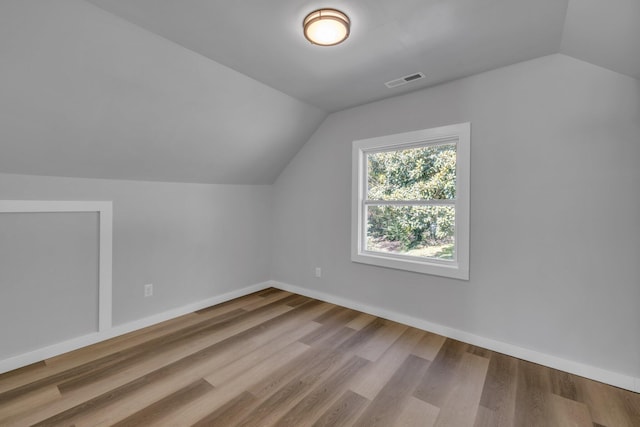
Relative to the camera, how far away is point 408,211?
3135 millimetres

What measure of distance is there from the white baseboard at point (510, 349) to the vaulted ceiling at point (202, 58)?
2.10 metres

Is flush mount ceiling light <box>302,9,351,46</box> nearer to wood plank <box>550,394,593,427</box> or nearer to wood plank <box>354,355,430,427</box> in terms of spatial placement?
wood plank <box>354,355,430,427</box>

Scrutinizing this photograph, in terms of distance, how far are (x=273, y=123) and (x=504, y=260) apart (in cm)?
260

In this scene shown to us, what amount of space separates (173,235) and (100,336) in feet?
3.55

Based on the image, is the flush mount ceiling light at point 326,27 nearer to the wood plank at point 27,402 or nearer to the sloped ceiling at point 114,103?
the sloped ceiling at point 114,103

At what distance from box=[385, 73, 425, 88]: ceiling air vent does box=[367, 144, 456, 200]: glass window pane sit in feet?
2.17

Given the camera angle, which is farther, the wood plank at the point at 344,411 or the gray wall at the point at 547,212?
the gray wall at the point at 547,212

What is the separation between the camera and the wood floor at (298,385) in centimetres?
176

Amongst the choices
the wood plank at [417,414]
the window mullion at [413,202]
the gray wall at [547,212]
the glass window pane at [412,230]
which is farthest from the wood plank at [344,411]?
the window mullion at [413,202]

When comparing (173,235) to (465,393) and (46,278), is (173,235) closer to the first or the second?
(46,278)

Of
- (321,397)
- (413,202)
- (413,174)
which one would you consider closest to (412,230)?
(413,202)

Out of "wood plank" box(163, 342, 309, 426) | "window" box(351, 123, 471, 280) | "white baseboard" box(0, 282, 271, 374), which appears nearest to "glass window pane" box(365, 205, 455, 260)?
"window" box(351, 123, 471, 280)

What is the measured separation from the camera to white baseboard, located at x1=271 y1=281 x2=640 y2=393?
6.74 feet

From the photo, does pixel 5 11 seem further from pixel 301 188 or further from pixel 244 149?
pixel 301 188
